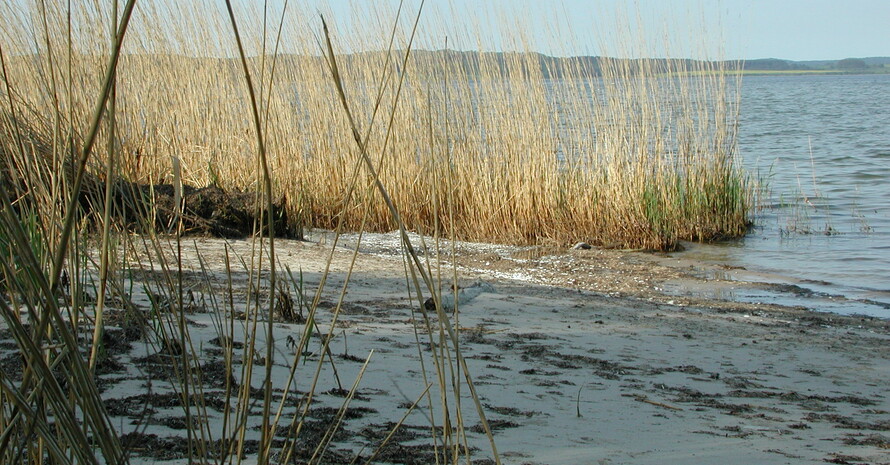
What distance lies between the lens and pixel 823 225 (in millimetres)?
8453

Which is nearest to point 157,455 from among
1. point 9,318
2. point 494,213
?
point 9,318

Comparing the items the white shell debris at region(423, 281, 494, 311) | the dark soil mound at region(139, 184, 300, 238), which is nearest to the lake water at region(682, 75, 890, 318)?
the white shell debris at region(423, 281, 494, 311)

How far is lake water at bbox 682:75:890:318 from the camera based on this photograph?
5859 mm

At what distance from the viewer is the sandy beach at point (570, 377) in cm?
188

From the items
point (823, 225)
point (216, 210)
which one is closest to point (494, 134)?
point (216, 210)

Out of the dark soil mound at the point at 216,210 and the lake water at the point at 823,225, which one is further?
the lake water at the point at 823,225

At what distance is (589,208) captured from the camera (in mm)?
6727

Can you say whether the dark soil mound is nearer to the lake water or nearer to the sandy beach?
the sandy beach

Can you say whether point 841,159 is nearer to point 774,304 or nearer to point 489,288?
point 774,304

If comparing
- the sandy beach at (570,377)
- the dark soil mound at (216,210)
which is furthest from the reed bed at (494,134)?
the sandy beach at (570,377)

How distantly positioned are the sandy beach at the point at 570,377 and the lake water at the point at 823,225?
112 cm

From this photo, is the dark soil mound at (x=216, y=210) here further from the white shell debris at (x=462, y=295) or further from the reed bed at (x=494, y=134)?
the white shell debris at (x=462, y=295)

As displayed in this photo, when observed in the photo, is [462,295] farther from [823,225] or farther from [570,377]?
[823,225]

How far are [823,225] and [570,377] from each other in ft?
22.5
